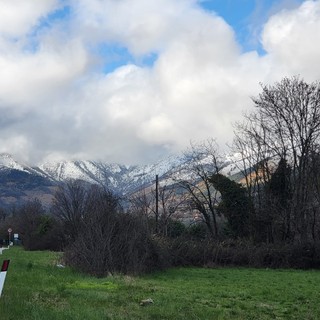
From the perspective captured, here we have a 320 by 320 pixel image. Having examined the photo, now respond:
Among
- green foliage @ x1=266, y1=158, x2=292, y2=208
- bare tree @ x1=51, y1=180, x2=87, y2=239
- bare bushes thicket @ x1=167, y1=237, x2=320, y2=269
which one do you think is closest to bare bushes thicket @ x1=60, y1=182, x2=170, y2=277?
bare bushes thicket @ x1=167, y1=237, x2=320, y2=269

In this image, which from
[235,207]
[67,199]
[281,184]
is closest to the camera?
[281,184]

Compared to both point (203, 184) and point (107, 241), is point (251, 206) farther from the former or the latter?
point (107, 241)

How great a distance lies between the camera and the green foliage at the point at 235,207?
48.1 meters

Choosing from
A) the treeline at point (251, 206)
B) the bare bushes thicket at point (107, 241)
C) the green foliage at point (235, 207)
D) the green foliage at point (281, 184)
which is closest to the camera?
the bare bushes thicket at point (107, 241)

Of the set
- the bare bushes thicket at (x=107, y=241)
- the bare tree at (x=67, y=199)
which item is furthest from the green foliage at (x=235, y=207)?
the bare bushes thicket at (x=107, y=241)

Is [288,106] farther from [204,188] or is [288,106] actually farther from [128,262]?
[128,262]

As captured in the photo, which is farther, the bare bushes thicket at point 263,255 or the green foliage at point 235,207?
the green foliage at point 235,207

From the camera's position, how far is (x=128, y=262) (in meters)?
25.1

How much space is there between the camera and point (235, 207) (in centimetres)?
4847

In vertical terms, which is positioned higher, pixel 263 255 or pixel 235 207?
pixel 235 207

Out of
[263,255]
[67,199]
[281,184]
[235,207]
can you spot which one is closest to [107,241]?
[263,255]

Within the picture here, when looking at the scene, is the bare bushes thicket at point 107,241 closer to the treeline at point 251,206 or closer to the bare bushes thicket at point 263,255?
the treeline at point 251,206

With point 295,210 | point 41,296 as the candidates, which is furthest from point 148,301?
point 295,210

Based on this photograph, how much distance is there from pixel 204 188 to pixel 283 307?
4238 centimetres
